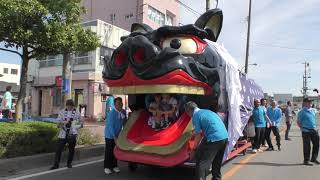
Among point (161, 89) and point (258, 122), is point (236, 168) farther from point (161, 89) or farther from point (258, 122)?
point (258, 122)

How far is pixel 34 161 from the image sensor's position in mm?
10852

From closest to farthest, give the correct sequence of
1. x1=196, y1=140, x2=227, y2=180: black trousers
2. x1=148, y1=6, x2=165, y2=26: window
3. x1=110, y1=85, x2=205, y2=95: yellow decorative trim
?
x1=196, y1=140, x2=227, y2=180: black trousers
x1=110, y1=85, x2=205, y2=95: yellow decorative trim
x1=148, y1=6, x2=165, y2=26: window

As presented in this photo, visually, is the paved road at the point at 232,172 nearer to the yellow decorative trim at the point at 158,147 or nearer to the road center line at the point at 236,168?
the road center line at the point at 236,168

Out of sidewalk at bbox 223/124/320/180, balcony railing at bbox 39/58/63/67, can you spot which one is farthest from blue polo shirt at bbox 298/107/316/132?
balcony railing at bbox 39/58/63/67

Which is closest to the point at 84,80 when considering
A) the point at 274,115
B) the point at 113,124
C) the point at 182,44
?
the point at 274,115

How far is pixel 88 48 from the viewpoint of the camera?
1335 centimetres

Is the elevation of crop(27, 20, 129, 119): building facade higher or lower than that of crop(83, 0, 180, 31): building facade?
lower

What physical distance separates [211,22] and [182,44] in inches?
61.5

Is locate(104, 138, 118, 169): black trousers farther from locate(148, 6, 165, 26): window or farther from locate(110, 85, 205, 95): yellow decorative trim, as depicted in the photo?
locate(148, 6, 165, 26): window

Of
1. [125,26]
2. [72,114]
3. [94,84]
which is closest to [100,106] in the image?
[94,84]

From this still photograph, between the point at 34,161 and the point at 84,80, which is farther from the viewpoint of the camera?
the point at 84,80

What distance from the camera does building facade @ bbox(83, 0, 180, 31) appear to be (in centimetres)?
4209

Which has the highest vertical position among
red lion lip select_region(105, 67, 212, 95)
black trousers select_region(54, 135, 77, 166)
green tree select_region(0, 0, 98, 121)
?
green tree select_region(0, 0, 98, 121)

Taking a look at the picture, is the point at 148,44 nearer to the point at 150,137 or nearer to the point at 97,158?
the point at 150,137
